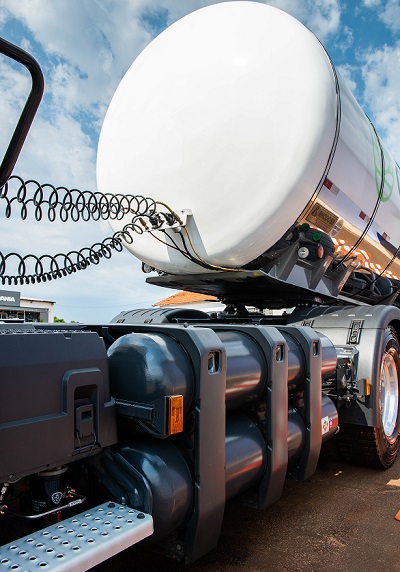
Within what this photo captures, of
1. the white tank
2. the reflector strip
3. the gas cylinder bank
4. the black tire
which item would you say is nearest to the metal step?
the gas cylinder bank

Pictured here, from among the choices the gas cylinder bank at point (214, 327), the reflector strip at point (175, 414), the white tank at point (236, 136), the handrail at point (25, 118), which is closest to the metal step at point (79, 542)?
the gas cylinder bank at point (214, 327)

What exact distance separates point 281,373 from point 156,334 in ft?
2.44

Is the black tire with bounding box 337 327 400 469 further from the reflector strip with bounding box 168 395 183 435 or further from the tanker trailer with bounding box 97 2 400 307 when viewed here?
the reflector strip with bounding box 168 395 183 435

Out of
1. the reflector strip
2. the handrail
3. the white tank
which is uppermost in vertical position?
the white tank

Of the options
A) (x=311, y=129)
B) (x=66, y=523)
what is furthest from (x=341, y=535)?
(x=311, y=129)

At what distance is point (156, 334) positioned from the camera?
2133mm

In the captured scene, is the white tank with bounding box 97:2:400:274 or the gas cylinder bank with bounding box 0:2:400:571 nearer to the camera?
the gas cylinder bank with bounding box 0:2:400:571

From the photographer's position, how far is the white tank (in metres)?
3.59

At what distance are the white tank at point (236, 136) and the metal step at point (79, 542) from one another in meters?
2.35

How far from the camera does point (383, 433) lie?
3.87 m

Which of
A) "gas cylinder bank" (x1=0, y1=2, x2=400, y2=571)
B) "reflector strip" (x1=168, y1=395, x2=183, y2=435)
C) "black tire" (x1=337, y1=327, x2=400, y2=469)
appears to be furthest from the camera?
"black tire" (x1=337, y1=327, x2=400, y2=469)

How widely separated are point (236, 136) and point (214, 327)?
158cm

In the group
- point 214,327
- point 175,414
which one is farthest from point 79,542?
point 214,327

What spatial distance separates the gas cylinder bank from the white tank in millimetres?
14
